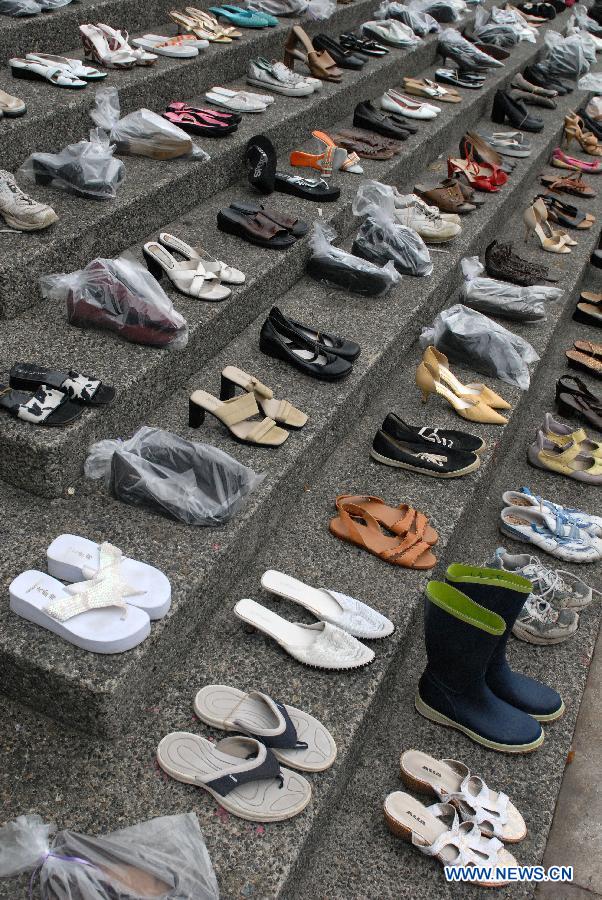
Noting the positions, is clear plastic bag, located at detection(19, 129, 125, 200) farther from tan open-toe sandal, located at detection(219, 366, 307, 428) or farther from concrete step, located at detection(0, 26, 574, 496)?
tan open-toe sandal, located at detection(219, 366, 307, 428)

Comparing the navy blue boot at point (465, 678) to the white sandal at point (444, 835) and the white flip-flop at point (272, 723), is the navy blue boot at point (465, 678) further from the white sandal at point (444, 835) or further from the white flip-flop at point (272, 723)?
the white flip-flop at point (272, 723)

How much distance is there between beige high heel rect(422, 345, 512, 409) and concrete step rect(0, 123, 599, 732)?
130 mm

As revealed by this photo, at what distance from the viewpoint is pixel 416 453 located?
3.07 meters

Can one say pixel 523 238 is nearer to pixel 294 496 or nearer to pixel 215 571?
pixel 294 496

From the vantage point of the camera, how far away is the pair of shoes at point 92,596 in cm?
197

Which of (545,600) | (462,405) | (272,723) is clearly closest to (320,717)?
(272,723)

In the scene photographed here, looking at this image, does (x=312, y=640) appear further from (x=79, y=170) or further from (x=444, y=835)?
(x=79, y=170)

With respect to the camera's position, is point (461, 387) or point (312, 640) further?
point (461, 387)

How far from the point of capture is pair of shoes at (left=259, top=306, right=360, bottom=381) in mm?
3139

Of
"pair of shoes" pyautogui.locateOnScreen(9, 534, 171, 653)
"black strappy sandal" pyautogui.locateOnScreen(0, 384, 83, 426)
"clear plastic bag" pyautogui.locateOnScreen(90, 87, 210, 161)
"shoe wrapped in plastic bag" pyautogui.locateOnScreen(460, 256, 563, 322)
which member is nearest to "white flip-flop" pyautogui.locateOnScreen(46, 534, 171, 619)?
"pair of shoes" pyautogui.locateOnScreen(9, 534, 171, 653)

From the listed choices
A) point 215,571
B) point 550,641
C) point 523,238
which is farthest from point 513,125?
point 215,571

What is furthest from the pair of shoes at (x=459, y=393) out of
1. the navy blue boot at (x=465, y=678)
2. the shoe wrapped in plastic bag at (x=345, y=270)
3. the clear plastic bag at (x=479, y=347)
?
the navy blue boot at (x=465, y=678)

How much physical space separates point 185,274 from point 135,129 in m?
0.88

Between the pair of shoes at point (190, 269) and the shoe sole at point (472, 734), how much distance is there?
5.42 feet
